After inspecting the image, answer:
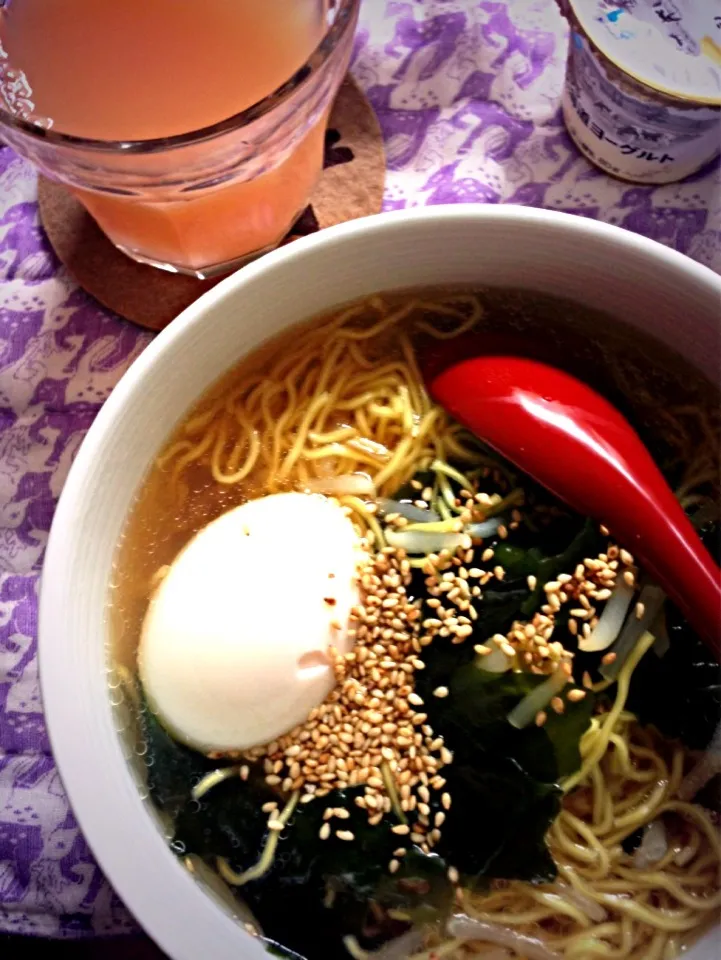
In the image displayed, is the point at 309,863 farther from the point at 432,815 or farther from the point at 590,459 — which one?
the point at 590,459

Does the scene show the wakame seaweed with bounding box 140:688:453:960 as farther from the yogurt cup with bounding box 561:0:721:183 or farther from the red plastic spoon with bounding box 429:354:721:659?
the yogurt cup with bounding box 561:0:721:183

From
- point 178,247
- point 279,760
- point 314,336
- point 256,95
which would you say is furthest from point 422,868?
point 256,95

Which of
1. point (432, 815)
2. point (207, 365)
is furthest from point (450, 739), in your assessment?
point (207, 365)

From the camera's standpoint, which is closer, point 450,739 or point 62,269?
point 450,739

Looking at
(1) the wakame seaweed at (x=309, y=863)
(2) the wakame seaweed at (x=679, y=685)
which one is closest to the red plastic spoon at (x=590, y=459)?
(2) the wakame seaweed at (x=679, y=685)

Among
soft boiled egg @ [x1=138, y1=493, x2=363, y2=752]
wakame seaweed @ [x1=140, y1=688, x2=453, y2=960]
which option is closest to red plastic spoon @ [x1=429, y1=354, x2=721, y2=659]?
soft boiled egg @ [x1=138, y1=493, x2=363, y2=752]

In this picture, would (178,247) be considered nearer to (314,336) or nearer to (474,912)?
(314,336)

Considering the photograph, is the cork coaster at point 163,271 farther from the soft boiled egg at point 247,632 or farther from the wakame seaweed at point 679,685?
the wakame seaweed at point 679,685
